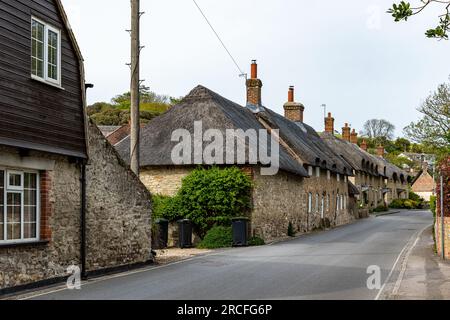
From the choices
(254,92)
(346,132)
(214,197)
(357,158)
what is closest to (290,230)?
(214,197)

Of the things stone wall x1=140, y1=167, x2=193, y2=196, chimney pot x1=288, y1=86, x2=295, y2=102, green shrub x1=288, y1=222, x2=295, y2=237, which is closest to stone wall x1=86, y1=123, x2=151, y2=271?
stone wall x1=140, y1=167, x2=193, y2=196

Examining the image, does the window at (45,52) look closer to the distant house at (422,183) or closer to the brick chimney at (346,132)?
the brick chimney at (346,132)

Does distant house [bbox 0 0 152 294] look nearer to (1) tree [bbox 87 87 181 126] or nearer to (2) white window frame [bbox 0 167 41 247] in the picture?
(2) white window frame [bbox 0 167 41 247]

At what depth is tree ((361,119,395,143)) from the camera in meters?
132

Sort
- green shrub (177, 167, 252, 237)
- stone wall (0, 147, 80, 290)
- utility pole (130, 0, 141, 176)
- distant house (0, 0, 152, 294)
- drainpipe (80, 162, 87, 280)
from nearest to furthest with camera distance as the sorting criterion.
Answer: stone wall (0, 147, 80, 290) < distant house (0, 0, 152, 294) < drainpipe (80, 162, 87, 280) < utility pole (130, 0, 141, 176) < green shrub (177, 167, 252, 237)

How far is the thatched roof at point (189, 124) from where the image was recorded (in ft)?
92.0

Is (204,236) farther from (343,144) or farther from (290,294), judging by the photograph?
(343,144)

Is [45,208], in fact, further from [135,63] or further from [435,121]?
[435,121]

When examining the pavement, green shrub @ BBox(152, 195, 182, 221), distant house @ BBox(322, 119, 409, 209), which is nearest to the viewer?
the pavement

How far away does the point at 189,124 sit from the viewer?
28.9 m

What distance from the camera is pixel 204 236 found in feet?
85.3

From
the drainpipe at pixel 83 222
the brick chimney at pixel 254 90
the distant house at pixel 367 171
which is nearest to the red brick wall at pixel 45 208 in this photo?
the drainpipe at pixel 83 222

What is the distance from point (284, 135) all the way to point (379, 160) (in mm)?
47331

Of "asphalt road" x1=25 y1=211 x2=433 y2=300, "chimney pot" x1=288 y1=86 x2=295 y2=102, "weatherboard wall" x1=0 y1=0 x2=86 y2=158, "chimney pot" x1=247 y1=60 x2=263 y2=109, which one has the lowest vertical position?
"asphalt road" x1=25 y1=211 x2=433 y2=300
